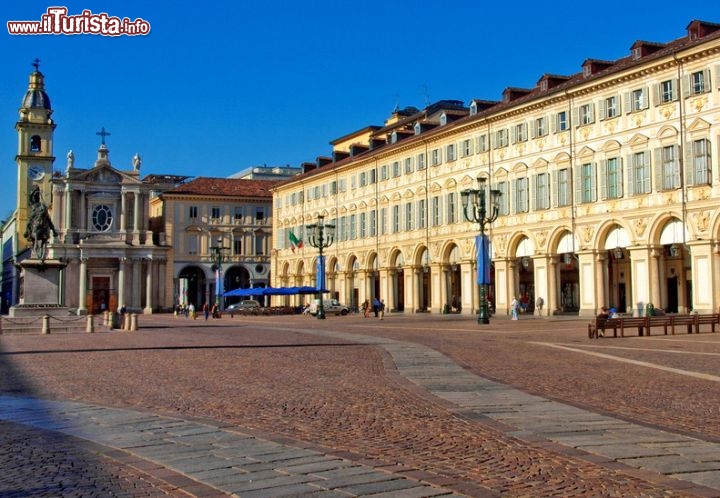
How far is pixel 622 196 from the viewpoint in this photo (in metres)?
48.9

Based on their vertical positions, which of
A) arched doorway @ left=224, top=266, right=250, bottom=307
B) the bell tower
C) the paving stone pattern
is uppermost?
the bell tower

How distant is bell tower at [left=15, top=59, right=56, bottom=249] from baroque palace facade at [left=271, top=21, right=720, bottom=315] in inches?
1956

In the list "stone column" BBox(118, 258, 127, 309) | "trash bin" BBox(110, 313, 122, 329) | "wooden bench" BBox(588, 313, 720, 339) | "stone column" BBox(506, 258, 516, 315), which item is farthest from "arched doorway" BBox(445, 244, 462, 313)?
"stone column" BBox(118, 258, 127, 309)

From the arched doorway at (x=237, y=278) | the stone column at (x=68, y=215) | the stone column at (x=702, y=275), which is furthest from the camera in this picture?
the arched doorway at (x=237, y=278)

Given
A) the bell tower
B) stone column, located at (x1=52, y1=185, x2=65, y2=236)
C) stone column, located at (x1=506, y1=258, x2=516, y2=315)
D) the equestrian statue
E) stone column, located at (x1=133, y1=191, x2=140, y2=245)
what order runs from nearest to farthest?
1. the equestrian statue
2. stone column, located at (x1=506, y1=258, x2=516, y2=315)
3. stone column, located at (x1=52, y1=185, x2=65, y2=236)
4. stone column, located at (x1=133, y1=191, x2=140, y2=245)
5. the bell tower

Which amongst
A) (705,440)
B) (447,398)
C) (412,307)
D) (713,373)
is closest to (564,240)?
(412,307)

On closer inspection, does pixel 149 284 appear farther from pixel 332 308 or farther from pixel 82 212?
pixel 332 308

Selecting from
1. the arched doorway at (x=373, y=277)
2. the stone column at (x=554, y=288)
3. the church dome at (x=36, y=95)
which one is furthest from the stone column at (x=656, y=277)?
the church dome at (x=36, y=95)

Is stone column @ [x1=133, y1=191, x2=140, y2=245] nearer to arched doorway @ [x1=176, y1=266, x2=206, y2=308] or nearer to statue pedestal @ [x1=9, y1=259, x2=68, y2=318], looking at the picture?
arched doorway @ [x1=176, y1=266, x2=206, y2=308]

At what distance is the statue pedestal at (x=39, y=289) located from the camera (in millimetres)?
42344

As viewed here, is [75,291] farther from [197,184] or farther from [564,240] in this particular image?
[564,240]

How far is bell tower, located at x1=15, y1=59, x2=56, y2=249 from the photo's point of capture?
111419 mm

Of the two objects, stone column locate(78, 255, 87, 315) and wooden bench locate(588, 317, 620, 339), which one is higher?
stone column locate(78, 255, 87, 315)

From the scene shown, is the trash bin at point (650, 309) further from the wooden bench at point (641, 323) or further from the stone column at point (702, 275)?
the wooden bench at point (641, 323)
